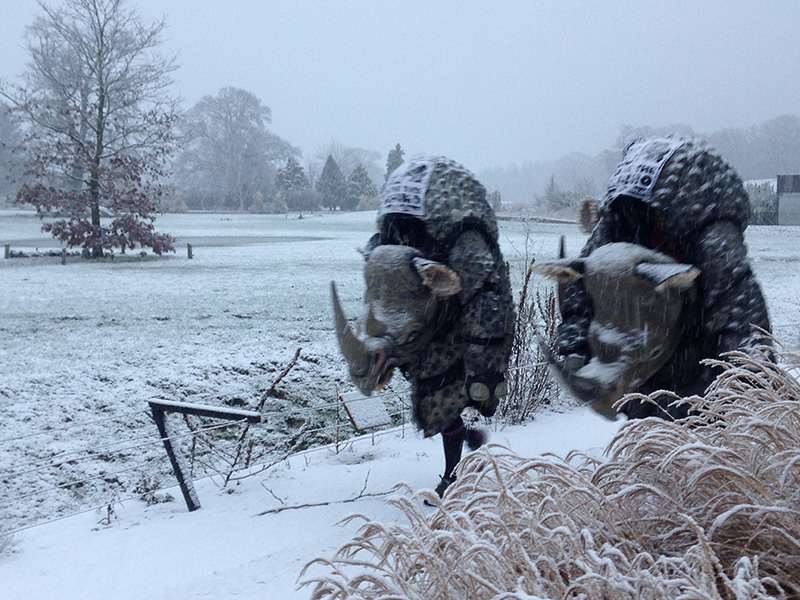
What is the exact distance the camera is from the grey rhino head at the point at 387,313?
3262 mm

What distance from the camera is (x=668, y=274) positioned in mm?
2285

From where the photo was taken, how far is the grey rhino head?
3262mm

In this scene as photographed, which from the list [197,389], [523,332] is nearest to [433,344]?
[523,332]

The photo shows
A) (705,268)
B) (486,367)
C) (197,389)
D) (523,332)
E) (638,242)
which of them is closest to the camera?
(705,268)

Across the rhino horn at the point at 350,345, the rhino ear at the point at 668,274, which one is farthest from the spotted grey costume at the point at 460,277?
the rhino ear at the point at 668,274

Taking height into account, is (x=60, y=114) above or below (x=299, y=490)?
above

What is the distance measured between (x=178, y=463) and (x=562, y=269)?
262 centimetres

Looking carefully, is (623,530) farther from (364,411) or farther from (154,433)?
(154,433)

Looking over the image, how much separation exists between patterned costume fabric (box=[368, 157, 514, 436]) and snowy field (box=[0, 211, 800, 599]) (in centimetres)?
72

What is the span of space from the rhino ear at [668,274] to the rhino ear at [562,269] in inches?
9.3

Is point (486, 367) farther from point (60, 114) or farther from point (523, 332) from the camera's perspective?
point (60, 114)

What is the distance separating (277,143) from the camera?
49.8 meters

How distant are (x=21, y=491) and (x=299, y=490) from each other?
2.60 metres

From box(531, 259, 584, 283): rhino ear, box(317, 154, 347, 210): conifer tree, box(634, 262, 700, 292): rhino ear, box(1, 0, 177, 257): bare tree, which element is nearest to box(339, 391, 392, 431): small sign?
box(531, 259, 584, 283): rhino ear
